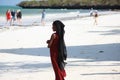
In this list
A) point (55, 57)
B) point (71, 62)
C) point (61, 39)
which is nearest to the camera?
point (61, 39)

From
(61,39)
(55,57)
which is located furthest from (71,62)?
(61,39)

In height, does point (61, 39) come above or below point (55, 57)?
above

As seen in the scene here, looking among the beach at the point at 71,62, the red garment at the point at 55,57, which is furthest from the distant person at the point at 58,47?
the beach at the point at 71,62

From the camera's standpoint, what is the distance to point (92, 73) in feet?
35.2

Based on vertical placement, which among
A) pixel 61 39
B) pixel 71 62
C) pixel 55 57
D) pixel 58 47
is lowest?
pixel 71 62

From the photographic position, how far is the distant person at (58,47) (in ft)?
26.7

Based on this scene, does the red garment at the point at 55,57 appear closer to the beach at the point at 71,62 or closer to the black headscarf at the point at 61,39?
the black headscarf at the point at 61,39

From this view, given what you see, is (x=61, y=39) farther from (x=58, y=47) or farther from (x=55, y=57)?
(x=55, y=57)

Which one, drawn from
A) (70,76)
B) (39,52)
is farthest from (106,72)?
(39,52)

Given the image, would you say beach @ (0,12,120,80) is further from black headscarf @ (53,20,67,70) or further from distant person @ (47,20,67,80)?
black headscarf @ (53,20,67,70)

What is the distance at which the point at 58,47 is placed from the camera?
820 centimetres

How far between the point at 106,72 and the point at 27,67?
2.55m

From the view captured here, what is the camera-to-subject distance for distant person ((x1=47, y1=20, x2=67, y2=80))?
26.7ft

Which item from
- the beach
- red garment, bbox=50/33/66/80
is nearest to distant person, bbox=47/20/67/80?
red garment, bbox=50/33/66/80
